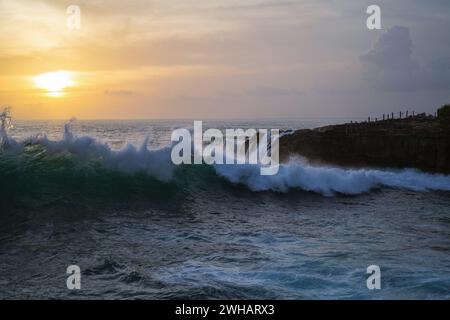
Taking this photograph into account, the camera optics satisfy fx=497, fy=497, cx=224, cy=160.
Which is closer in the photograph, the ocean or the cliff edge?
the ocean

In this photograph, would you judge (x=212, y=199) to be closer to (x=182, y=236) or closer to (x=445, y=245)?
(x=182, y=236)

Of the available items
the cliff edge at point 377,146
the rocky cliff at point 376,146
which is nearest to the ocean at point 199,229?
the cliff edge at point 377,146

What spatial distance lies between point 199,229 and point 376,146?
81.7 feet

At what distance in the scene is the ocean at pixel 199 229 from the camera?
8.10m

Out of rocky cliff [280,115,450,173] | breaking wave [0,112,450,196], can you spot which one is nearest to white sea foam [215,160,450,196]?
breaking wave [0,112,450,196]

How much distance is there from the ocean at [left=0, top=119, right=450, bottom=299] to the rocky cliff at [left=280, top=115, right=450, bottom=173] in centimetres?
1083

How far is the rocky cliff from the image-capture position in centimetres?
3191

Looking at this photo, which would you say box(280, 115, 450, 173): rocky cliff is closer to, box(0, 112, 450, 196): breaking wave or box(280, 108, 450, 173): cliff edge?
box(280, 108, 450, 173): cliff edge

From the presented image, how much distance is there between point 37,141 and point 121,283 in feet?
33.9

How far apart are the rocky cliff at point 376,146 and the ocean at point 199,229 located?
10829mm

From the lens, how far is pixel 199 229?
40.2 feet

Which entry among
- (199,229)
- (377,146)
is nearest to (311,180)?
(199,229)

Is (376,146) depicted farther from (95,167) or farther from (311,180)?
(95,167)
